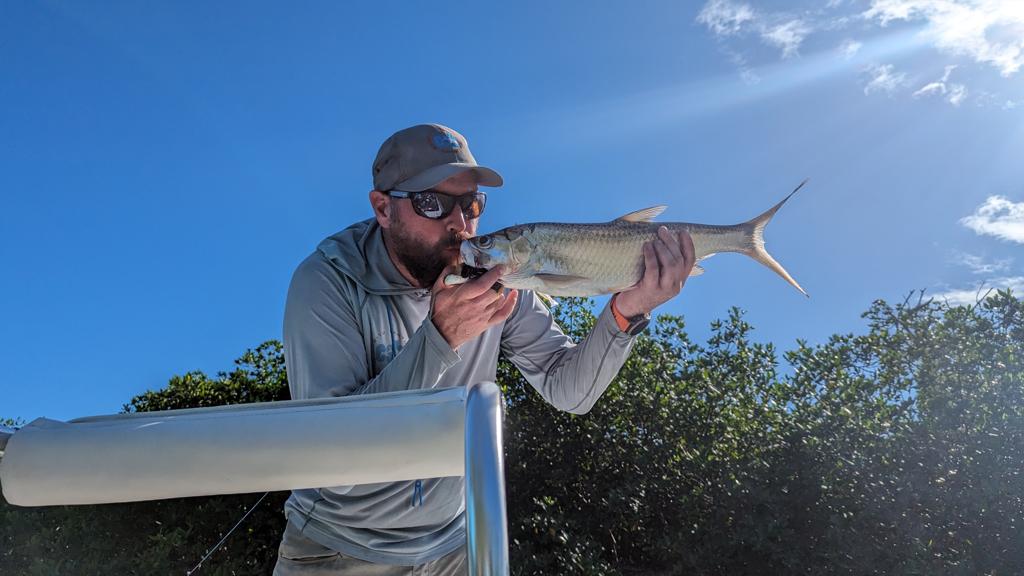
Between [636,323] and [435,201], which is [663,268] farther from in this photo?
[435,201]

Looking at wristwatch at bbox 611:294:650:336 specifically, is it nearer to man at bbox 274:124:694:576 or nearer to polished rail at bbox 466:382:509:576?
man at bbox 274:124:694:576

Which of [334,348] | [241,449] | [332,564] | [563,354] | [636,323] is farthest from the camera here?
[563,354]

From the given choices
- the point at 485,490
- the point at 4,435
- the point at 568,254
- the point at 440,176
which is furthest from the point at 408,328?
the point at 485,490

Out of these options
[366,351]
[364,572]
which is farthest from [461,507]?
[366,351]

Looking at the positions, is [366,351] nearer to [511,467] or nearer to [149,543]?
[511,467]

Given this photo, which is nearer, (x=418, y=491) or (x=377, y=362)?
(x=418, y=491)

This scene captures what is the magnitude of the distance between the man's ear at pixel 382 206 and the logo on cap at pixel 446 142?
1.09 ft

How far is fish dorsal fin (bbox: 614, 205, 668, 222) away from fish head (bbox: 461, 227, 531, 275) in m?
0.46

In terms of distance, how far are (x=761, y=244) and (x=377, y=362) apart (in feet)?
6.09

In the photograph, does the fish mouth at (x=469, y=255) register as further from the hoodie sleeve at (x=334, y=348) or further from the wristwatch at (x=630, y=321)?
the wristwatch at (x=630, y=321)

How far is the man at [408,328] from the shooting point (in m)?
2.93

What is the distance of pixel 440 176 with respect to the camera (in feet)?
11.0

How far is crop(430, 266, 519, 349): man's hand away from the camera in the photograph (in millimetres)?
2822

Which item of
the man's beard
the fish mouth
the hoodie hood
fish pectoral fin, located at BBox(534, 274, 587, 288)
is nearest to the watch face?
fish pectoral fin, located at BBox(534, 274, 587, 288)
